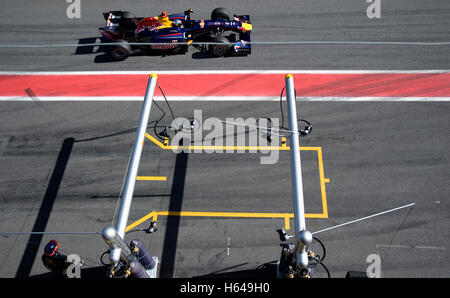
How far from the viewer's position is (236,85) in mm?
14930

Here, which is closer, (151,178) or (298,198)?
(298,198)

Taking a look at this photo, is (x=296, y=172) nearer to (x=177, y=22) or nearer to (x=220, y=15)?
(x=177, y=22)

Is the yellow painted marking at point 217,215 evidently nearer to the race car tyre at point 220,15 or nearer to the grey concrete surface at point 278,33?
the grey concrete surface at point 278,33

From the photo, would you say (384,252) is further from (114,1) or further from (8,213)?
(114,1)

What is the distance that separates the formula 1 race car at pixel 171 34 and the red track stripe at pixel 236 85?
1.35 meters

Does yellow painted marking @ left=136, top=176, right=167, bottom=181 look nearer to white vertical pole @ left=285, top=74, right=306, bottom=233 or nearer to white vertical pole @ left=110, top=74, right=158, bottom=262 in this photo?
white vertical pole @ left=110, top=74, right=158, bottom=262

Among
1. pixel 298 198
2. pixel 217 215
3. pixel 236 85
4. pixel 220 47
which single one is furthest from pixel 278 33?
pixel 298 198

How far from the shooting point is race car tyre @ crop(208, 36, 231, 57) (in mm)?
15336

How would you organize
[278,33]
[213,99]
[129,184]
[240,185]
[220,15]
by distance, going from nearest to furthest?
[129,184], [240,185], [213,99], [220,15], [278,33]

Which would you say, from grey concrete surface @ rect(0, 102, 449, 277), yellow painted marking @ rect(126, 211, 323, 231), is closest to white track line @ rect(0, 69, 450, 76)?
grey concrete surface @ rect(0, 102, 449, 277)

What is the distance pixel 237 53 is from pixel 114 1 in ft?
28.5

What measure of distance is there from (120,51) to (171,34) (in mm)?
2552

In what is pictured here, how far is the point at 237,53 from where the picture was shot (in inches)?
620

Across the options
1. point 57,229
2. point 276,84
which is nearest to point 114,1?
point 276,84
